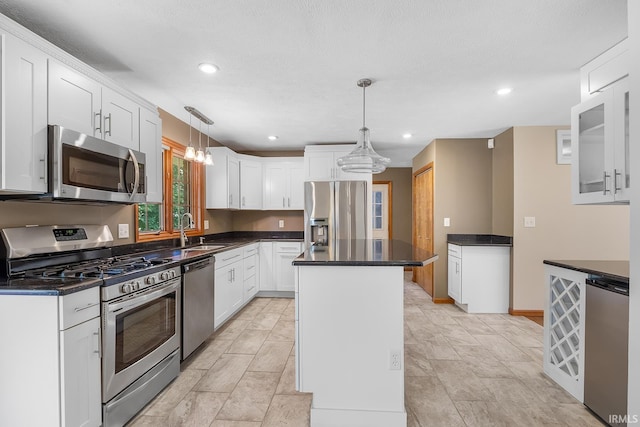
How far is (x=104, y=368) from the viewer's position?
5.72 ft

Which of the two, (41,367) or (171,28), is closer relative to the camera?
(41,367)

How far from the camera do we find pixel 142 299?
201cm

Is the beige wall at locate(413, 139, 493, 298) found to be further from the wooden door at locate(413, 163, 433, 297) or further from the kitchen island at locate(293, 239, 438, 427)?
the kitchen island at locate(293, 239, 438, 427)

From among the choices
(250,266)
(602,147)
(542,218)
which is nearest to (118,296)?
(250,266)

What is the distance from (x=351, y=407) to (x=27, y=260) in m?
2.16

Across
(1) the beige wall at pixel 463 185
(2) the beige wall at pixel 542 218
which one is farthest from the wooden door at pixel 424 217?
(2) the beige wall at pixel 542 218

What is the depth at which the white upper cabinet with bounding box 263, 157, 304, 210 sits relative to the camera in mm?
5090

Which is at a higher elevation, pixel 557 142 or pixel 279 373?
pixel 557 142

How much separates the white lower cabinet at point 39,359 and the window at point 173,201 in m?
1.48

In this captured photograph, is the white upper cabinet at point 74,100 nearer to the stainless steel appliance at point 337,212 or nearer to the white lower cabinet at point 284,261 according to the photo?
the stainless steel appliance at point 337,212

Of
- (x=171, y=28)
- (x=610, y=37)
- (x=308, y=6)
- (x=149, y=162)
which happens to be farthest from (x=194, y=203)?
(x=610, y=37)

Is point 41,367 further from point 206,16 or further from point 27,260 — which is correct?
→ point 206,16

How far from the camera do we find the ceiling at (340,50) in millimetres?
1729

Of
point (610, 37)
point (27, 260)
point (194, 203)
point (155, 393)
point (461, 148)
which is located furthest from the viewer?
point (461, 148)
